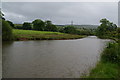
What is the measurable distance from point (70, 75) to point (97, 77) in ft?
4.25

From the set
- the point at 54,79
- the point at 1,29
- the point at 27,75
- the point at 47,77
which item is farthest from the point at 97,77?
the point at 1,29

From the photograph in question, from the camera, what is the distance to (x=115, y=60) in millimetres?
5047

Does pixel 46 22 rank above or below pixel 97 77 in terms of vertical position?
above

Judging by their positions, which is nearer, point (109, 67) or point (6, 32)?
point (109, 67)

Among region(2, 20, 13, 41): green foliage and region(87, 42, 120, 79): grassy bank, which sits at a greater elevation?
region(2, 20, 13, 41): green foliage

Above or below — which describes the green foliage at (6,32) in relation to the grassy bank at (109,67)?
above

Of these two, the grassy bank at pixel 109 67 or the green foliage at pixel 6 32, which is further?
the green foliage at pixel 6 32

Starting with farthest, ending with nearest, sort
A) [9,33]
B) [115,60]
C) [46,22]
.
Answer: [46,22]
[9,33]
[115,60]

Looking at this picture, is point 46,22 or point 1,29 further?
point 46,22

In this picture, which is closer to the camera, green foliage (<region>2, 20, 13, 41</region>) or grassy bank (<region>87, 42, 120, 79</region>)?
grassy bank (<region>87, 42, 120, 79</region>)

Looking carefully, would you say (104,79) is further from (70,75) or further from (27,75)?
(27,75)

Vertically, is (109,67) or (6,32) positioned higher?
(6,32)

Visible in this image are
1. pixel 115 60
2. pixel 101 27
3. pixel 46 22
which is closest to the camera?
pixel 115 60


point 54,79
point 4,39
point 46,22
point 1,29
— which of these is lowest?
Result: point 54,79
